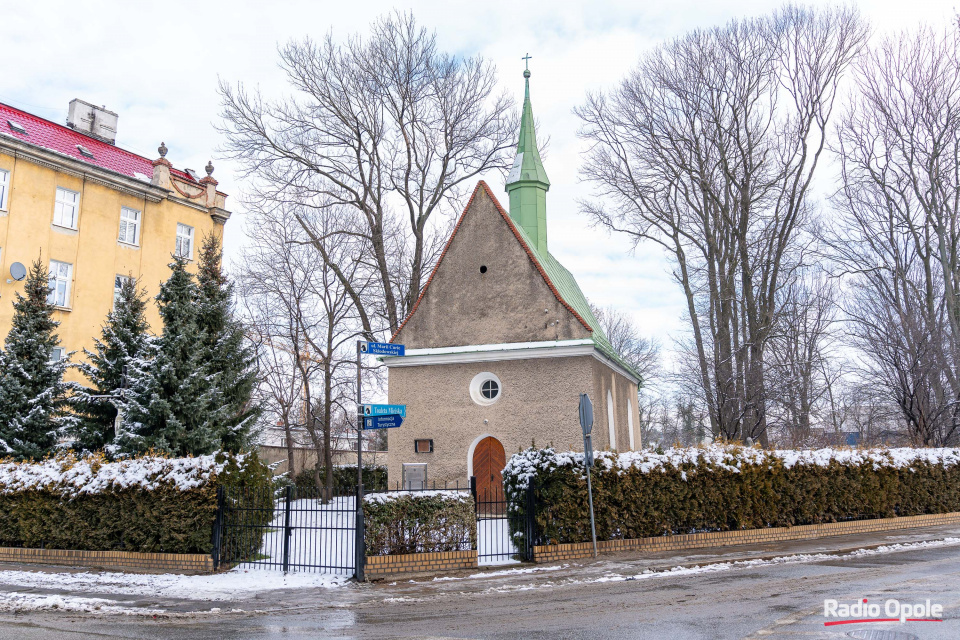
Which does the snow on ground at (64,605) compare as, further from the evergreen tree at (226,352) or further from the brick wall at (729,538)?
the evergreen tree at (226,352)

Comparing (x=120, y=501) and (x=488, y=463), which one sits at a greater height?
(x=488, y=463)

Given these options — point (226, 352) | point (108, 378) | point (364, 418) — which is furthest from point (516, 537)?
point (108, 378)

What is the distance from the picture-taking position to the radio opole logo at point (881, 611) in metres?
7.37

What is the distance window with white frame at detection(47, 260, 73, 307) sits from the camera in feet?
76.6

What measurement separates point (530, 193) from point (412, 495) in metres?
15.9

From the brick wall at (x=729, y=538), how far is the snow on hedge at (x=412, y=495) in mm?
1803

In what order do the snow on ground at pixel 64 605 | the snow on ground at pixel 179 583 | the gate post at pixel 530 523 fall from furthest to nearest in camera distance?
the gate post at pixel 530 523 < the snow on ground at pixel 179 583 < the snow on ground at pixel 64 605

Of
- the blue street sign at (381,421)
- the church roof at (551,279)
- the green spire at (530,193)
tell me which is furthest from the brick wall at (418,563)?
the green spire at (530,193)

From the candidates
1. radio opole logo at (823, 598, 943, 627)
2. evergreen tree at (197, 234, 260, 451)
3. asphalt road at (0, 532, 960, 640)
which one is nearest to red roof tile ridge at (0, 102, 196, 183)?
evergreen tree at (197, 234, 260, 451)

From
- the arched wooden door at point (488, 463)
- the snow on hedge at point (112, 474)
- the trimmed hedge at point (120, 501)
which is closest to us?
the trimmed hedge at point (120, 501)

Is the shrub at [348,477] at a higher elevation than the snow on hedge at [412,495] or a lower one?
higher

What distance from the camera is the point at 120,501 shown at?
40.7 feet

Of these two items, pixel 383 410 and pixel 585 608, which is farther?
pixel 383 410

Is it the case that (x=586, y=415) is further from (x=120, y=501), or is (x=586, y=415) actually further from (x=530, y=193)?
(x=530, y=193)
